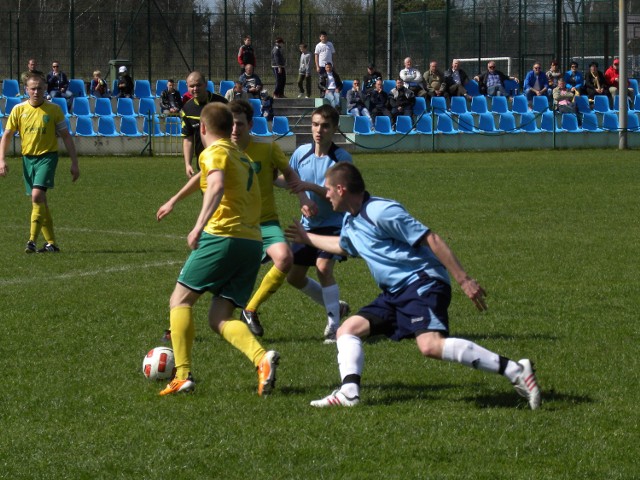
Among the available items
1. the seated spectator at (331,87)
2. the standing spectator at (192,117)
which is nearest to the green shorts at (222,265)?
Answer: the standing spectator at (192,117)

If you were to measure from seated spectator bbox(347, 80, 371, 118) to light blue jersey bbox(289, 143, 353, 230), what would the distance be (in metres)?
21.8

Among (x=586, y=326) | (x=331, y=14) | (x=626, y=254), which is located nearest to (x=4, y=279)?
(x=586, y=326)

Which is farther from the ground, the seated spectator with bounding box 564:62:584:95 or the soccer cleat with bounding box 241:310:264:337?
the seated spectator with bounding box 564:62:584:95

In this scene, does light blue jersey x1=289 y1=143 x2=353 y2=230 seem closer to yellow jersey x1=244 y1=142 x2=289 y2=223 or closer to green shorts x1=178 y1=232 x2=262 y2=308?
yellow jersey x1=244 y1=142 x2=289 y2=223

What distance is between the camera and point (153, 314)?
28.8ft

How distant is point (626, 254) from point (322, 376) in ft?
20.2

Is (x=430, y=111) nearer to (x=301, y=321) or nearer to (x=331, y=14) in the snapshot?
(x=331, y=14)

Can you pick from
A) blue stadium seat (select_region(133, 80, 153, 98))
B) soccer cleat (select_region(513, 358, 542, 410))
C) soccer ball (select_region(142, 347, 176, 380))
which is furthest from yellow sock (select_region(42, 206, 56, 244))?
blue stadium seat (select_region(133, 80, 153, 98))

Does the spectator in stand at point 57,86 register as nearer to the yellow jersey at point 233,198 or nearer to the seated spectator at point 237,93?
the seated spectator at point 237,93

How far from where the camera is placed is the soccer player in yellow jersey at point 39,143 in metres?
12.4

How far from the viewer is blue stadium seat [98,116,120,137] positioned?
27.9 meters

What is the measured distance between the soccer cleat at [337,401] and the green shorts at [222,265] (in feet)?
2.81

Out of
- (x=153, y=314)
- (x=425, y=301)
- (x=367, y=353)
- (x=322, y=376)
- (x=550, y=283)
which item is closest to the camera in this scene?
(x=425, y=301)

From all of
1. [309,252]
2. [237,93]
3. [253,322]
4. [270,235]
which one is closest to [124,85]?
[237,93]
